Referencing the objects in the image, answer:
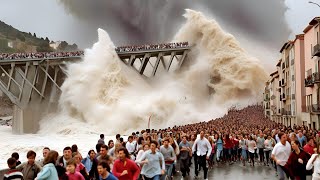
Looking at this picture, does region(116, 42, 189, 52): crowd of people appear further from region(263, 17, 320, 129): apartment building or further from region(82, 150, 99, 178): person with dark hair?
region(82, 150, 99, 178): person with dark hair

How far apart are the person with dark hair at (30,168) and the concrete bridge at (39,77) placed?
45732mm

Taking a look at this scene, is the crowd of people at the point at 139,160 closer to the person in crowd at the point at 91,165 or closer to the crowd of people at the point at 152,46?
the person in crowd at the point at 91,165

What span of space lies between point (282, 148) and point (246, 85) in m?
46.6

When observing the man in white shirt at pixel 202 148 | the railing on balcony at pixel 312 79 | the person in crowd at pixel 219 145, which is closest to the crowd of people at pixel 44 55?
the railing on balcony at pixel 312 79

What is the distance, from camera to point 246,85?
55.9 metres

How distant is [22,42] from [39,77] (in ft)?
425

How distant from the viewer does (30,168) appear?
264 inches

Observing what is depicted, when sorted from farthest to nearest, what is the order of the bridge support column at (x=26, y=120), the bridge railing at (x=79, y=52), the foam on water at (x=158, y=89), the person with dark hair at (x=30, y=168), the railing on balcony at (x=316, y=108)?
the bridge support column at (x=26, y=120) → the bridge railing at (x=79, y=52) → the foam on water at (x=158, y=89) → the railing on balcony at (x=316, y=108) → the person with dark hair at (x=30, y=168)

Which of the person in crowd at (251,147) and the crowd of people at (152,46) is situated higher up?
the crowd of people at (152,46)

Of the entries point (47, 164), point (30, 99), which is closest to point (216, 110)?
point (30, 99)

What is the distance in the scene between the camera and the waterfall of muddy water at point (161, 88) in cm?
5119

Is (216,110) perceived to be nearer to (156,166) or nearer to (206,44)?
(206,44)

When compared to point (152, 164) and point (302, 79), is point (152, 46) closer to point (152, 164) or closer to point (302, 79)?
point (302, 79)

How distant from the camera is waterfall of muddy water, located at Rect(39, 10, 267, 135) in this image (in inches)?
2015
